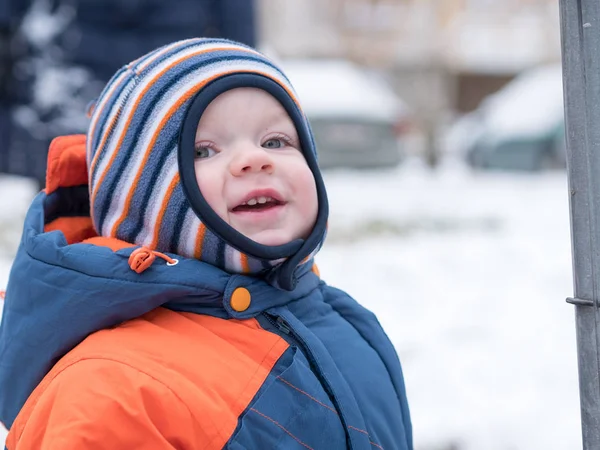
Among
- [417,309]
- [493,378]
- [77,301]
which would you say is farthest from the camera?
[417,309]

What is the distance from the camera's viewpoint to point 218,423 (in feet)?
3.92

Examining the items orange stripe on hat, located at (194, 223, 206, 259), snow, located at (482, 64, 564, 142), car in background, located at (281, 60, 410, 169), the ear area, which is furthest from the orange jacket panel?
snow, located at (482, 64, 564, 142)

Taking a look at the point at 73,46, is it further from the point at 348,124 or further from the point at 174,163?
the point at 348,124

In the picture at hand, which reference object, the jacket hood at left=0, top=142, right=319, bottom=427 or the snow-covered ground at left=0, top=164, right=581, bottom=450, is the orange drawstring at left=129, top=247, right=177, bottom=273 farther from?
the snow-covered ground at left=0, top=164, right=581, bottom=450

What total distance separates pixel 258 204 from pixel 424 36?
55.0 feet

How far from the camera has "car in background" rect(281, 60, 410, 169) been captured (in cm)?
757

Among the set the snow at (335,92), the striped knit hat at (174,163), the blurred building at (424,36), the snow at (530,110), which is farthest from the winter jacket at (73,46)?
the blurred building at (424,36)

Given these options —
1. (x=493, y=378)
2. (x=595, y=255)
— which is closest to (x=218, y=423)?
(x=595, y=255)

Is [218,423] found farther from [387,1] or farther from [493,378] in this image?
[387,1]

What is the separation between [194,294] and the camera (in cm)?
132

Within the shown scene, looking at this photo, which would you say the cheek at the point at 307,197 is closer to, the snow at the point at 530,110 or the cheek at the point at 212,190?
the cheek at the point at 212,190

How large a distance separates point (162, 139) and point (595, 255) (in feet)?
2.31

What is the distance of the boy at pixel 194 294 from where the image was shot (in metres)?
1.19

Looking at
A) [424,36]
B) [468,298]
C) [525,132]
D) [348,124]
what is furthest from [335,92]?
[424,36]
